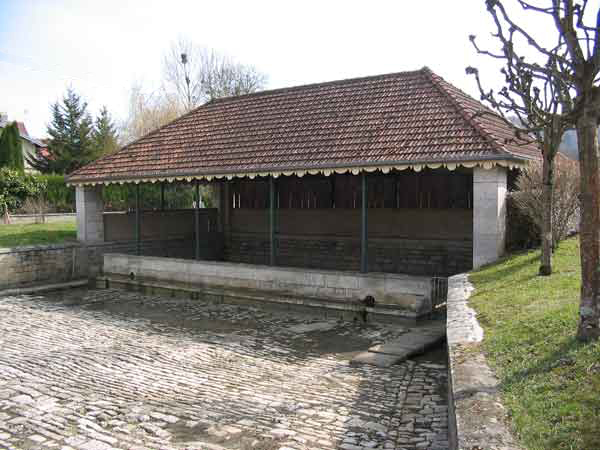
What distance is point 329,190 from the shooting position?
51.7 ft

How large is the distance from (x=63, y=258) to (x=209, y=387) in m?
10.0

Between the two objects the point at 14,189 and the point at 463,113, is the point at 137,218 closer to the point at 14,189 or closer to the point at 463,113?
the point at 463,113

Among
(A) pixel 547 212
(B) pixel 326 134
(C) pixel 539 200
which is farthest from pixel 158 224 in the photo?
(A) pixel 547 212

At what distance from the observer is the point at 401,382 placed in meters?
6.70

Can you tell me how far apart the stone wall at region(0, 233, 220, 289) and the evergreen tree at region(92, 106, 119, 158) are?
65.3 ft

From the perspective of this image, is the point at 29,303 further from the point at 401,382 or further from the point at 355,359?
the point at 401,382

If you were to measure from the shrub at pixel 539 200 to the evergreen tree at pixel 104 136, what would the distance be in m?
29.4

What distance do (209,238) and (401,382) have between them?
38.2 ft

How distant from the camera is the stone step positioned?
24.9 feet

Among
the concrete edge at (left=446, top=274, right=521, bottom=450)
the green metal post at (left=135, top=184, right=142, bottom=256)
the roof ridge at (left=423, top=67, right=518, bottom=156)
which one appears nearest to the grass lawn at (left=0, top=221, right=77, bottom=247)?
the green metal post at (left=135, top=184, right=142, bottom=256)

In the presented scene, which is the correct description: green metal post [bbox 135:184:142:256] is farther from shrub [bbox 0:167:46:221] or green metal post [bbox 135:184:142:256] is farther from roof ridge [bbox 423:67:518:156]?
shrub [bbox 0:167:46:221]

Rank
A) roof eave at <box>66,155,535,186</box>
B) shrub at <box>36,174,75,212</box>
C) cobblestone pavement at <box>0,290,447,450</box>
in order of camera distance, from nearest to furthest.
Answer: cobblestone pavement at <box>0,290,447,450</box> → roof eave at <box>66,155,535,186</box> → shrub at <box>36,174,75,212</box>

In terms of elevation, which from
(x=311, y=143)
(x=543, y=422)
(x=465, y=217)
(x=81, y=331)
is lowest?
(x=81, y=331)

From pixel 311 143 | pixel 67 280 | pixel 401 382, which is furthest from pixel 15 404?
pixel 67 280
